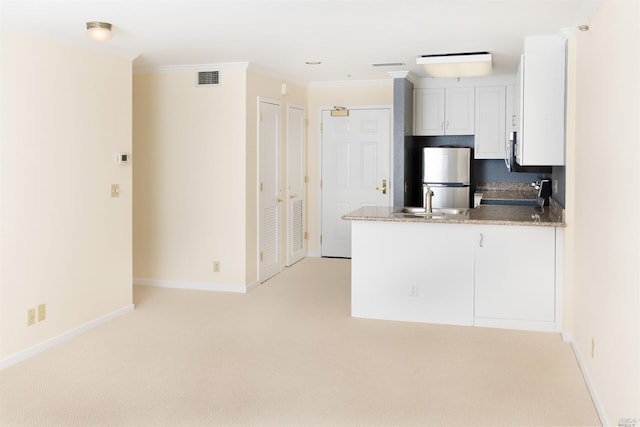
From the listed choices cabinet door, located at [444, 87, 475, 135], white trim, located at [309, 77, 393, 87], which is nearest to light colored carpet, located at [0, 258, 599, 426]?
cabinet door, located at [444, 87, 475, 135]

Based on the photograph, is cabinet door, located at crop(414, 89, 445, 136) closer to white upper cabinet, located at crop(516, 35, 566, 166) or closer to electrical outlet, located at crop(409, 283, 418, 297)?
white upper cabinet, located at crop(516, 35, 566, 166)

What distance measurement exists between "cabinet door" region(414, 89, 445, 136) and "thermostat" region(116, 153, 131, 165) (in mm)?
3624

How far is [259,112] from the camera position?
21.0 ft

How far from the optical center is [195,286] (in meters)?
6.37

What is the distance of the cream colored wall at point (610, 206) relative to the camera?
2555 mm

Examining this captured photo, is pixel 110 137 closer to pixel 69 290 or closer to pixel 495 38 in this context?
pixel 69 290

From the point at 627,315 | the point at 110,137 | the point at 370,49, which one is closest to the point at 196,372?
the point at 110,137

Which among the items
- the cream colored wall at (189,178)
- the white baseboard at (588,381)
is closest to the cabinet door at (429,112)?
the cream colored wall at (189,178)

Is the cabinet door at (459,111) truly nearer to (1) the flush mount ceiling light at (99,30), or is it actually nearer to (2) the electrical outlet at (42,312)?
(1) the flush mount ceiling light at (99,30)

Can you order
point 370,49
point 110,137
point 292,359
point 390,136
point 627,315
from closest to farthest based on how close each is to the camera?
1. point 627,315
2. point 292,359
3. point 110,137
4. point 370,49
5. point 390,136

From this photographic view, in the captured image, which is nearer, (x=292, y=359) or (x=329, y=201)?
(x=292, y=359)

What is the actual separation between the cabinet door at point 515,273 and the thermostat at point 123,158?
2961 millimetres

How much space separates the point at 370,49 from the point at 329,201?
2.97m

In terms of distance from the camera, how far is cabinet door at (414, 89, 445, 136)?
7430 millimetres
